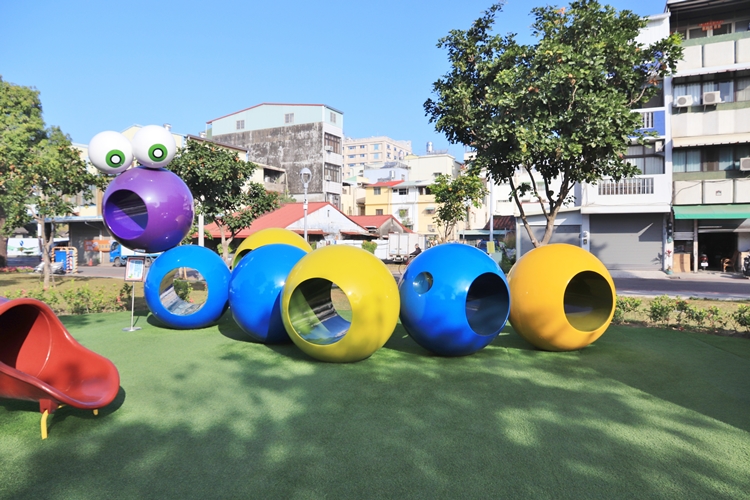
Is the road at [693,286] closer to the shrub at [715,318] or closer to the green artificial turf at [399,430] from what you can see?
the shrub at [715,318]

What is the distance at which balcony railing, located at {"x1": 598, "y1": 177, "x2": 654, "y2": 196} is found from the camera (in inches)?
1071

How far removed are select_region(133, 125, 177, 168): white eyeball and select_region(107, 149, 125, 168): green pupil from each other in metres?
0.28

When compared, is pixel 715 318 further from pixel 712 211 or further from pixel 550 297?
pixel 712 211

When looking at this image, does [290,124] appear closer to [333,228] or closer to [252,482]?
[333,228]

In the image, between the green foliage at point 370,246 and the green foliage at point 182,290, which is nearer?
the green foliage at point 182,290

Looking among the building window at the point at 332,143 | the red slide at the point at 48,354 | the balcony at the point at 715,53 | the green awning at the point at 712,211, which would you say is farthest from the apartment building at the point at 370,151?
the red slide at the point at 48,354

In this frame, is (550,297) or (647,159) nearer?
(550,297)

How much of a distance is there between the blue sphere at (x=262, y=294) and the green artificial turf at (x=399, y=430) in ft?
1.93

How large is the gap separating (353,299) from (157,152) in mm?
5789

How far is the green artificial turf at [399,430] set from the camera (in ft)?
13.0

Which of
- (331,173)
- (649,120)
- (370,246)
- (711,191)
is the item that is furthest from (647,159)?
(331,173)

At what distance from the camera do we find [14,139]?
18422mm

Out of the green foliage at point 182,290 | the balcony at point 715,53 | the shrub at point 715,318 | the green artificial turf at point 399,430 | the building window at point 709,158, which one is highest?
the balcony at point 715,53

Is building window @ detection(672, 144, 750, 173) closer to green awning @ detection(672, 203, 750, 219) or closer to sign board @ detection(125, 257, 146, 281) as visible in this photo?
green awning @ detection(672, 203, 750, 219)
